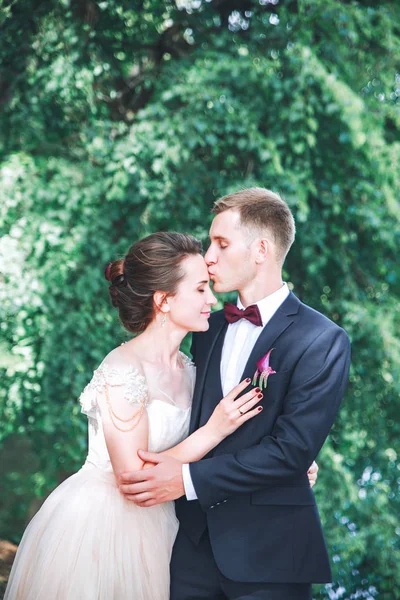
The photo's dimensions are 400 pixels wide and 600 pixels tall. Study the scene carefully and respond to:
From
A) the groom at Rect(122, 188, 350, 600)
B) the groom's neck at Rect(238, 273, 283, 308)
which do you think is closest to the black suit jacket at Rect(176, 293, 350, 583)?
the groom at Rect(122, 188, 350, 600)

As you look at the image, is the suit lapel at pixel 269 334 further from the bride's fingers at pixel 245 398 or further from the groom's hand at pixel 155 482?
the groom's hand at pixel 155 482

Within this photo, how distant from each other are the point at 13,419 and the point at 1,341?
1.67ft

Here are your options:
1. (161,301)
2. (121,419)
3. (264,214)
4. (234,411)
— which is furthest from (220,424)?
(264,214)

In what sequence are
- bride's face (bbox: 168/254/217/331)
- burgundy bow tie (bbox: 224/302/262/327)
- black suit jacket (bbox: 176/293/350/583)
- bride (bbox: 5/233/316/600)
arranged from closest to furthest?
1. black suit jacket (bbox: 176/293/350/583)
2. bride (bbox: 5/233/316/600)
3. burgundy bow tie (bbox: 224/302/262/327)
4. bride's face (bbox: 168/254/217/331)

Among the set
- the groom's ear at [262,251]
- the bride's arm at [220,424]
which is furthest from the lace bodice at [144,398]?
the groom's ear at [262,251]

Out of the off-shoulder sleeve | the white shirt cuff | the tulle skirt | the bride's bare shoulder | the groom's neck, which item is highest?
the groom's neck

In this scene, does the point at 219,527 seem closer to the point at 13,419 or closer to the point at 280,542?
the point at 280,542

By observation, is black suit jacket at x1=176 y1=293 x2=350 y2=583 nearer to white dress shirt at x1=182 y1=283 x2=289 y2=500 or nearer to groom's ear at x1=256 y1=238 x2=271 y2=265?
white dress shirt at x1=182 y1=283 x2=289 y2=500

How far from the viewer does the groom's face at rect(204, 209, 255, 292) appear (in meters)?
2.54

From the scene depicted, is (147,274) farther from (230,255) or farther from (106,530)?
(106,530)

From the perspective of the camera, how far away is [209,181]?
4.95 meters

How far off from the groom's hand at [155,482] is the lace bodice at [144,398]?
20 centimetres

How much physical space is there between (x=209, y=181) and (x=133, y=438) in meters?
2.83

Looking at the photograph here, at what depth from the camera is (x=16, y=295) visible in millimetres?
4586
